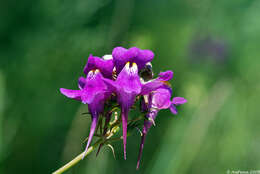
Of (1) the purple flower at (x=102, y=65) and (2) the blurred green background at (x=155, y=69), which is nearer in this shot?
(1) the purple flower at (x=102, y=65)

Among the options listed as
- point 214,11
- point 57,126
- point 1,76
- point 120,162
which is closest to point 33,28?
point 1,76

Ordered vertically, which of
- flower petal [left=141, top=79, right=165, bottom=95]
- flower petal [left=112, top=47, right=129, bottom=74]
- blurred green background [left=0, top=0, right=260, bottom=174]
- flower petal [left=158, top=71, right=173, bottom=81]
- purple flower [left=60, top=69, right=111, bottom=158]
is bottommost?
purple flower [left=60, top=69, right=111, bottom=158]

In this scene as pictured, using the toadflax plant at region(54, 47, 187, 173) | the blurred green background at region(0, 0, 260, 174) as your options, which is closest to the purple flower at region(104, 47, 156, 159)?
the toadflax plant at region(54, 47, 187, 173)

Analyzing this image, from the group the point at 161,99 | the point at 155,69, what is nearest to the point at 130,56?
the point at 161,99

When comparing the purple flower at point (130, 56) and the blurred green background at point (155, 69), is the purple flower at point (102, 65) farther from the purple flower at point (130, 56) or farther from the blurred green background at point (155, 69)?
the blurred green background at point (155, 69)

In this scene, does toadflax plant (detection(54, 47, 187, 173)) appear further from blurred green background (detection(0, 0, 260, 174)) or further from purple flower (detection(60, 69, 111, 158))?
blurred green background (detection(0, 0, 260, 174))

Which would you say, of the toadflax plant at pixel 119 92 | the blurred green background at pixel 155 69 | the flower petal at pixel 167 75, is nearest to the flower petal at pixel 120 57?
A: the toadflax plant at pixel 119 92
